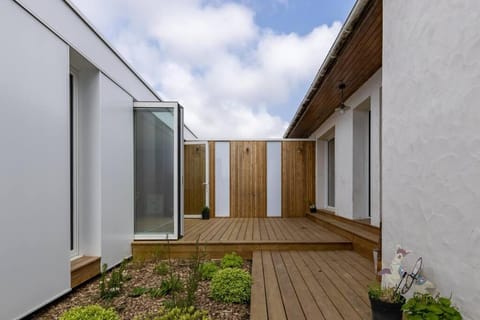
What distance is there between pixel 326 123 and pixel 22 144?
226 inches

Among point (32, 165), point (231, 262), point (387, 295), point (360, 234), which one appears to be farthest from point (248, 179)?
point (387, 295)

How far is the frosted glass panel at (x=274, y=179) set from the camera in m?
7.70

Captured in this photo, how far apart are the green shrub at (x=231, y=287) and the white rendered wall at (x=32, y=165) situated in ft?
4.59

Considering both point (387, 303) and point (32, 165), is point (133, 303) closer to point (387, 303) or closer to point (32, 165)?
point (32, 165)

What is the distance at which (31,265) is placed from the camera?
230cm

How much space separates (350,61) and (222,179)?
15.7 feet

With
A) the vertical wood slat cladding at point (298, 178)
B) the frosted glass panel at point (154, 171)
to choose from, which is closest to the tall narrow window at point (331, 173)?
the vertical wood slat cladding at point (298, 178)

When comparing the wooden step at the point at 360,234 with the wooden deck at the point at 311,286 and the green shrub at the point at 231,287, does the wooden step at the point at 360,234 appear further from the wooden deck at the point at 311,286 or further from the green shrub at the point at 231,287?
the green shrub at the point at 231,287

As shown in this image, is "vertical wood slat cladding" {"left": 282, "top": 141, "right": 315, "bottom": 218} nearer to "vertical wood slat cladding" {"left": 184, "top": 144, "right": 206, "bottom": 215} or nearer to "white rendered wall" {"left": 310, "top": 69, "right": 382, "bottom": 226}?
"white rendered wall" {"left": 310, "top": 69, "right": 382, "bottom": 226}

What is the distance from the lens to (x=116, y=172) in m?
3.81

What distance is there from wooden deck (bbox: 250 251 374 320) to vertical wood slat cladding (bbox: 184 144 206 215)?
3.90 m

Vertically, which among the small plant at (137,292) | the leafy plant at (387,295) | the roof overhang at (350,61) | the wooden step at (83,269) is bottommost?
the small plant at (137,292)

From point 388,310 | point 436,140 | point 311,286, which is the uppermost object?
point 436,140

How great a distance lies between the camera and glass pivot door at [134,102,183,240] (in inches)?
176
